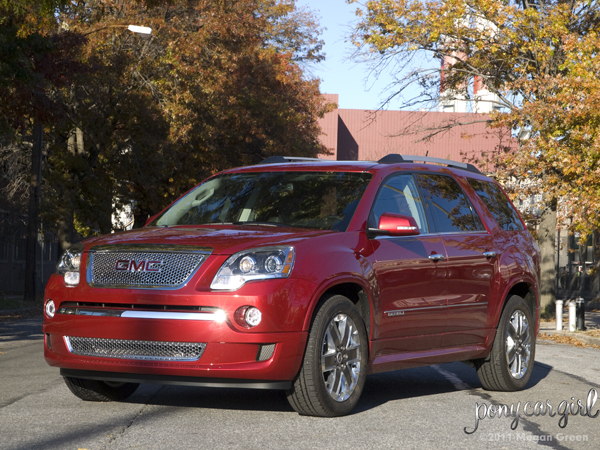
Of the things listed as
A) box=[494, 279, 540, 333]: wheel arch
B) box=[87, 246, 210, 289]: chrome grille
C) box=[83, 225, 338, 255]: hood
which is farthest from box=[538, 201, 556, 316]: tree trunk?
box=[87, 246, 210, 289]: chrome grille

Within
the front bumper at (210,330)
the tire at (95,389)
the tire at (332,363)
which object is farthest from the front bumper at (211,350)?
the tire at (95,389)

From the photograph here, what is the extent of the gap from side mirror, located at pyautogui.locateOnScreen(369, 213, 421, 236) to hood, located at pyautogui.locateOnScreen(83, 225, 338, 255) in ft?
1.46

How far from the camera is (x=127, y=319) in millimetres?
5875

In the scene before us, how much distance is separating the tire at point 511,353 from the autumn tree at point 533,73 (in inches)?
363

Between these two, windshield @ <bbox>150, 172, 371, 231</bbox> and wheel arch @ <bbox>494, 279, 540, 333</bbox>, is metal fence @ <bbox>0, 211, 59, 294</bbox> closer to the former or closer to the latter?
windshield @ <bbox>150, 172, 371, 231</bbox>

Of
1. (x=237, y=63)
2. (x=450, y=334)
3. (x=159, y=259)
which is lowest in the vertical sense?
(x=450, y=334)

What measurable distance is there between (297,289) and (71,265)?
170 centimetres

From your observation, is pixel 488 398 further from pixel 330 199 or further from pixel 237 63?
pixel 237 63

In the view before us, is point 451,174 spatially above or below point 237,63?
below

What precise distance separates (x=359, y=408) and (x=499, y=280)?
208 centimetres

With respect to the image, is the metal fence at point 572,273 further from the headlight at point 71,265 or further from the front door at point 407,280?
the headlight at point 71,265

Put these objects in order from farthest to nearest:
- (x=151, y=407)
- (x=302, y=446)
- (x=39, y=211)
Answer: (x=39, y=211), (x=151, y=407), (x=302, y=446)

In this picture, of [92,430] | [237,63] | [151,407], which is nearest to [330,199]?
[151,407]

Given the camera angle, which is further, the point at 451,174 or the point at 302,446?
the point at 451,174
